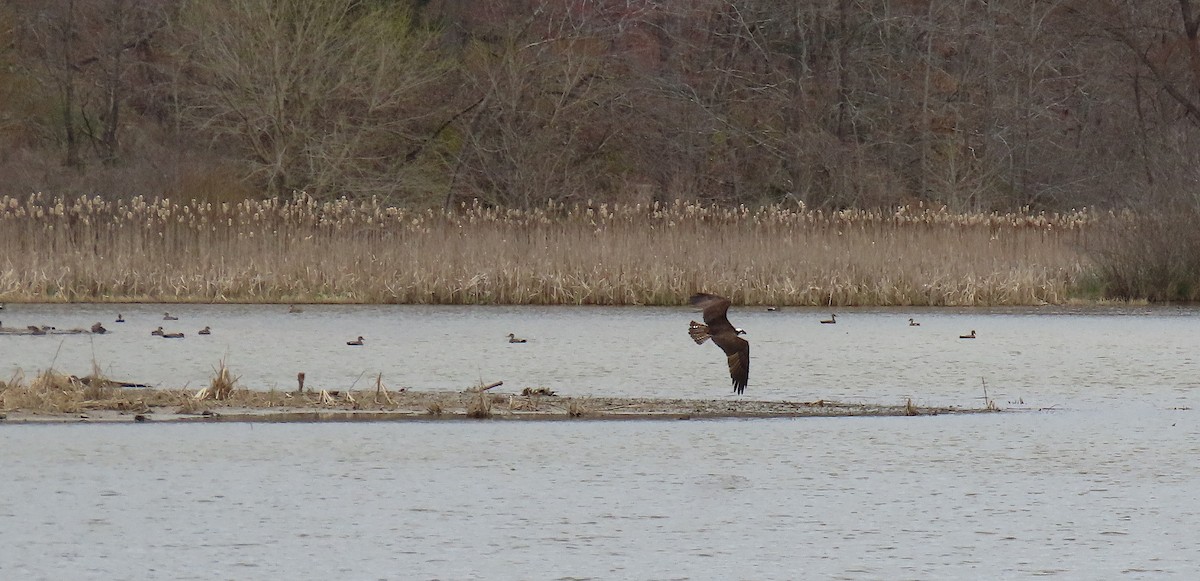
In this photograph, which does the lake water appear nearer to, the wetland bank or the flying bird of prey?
the flying bird of prey

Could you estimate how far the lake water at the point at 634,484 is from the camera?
6609mm

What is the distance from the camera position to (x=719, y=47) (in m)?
38.4

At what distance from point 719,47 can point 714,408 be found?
27.9 metres

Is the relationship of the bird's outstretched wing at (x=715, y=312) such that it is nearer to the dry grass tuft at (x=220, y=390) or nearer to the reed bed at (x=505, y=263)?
the dry grass tuft at (x=220, y=390)

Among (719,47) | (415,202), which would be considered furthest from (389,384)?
(719,47)

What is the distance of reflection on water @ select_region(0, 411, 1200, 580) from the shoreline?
293mm

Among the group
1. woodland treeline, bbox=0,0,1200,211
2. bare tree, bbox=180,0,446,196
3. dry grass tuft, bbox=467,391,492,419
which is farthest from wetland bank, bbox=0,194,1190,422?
woodland treeline, bbox=0,0,1200,211

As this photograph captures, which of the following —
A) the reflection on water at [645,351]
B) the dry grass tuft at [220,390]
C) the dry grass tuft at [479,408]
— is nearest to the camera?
the dry grass tuft at [479,408]

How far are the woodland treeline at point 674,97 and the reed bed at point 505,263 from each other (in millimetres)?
11200

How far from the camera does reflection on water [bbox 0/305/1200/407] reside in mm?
12766

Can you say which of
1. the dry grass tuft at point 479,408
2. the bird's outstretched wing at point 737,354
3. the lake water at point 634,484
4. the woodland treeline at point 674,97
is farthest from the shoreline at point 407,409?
the woodland treeline at point 674,97

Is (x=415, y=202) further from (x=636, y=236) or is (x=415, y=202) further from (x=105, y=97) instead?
(x=636, y=236)

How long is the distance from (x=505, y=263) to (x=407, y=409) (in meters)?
10.4

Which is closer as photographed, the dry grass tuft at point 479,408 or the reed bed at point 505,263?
the dry grass tuft at point 479,408
